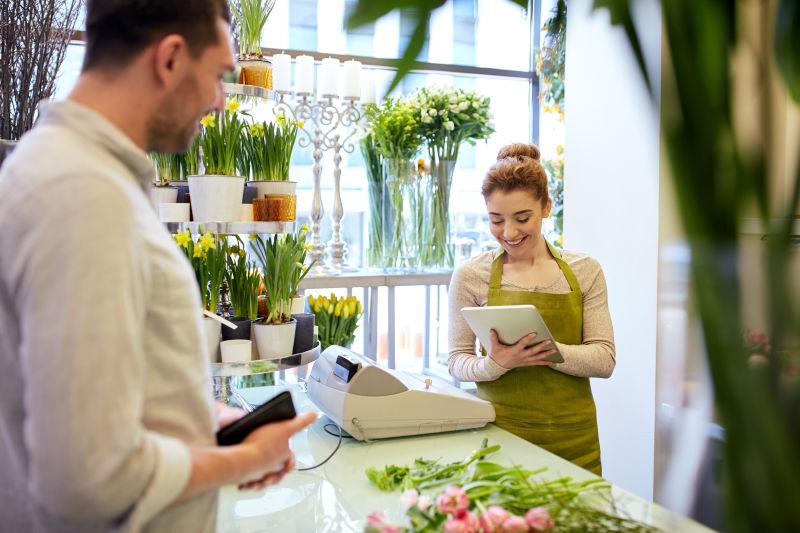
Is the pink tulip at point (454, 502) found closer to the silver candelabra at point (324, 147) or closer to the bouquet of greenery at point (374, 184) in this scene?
the silver candelabra at point (324, 147)

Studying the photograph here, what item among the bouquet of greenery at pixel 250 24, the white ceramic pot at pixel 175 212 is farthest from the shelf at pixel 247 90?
the white ceramic pot at pixel 175 212

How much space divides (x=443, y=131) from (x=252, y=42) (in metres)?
2.13

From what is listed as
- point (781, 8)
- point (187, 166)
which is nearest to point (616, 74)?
point (187, 166)

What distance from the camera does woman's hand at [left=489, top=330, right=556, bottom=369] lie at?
7.07 ft

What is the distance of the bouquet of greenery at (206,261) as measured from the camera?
2.14 metres

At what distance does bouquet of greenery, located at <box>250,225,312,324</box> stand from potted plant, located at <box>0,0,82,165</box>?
2.86 ft

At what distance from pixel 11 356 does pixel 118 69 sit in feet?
1.24

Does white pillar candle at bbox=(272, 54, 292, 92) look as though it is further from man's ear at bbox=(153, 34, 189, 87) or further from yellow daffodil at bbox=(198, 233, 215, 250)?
man's ear at bbox=(153, 34, 189, 87)

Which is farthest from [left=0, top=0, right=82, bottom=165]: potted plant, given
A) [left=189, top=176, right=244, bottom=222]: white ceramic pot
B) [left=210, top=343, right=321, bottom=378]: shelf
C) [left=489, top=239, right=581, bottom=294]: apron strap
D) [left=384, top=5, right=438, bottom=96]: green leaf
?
[left=384, top=5, right=438, bottom=96]: green leaf

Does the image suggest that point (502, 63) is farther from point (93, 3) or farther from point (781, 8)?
point (781, 8)

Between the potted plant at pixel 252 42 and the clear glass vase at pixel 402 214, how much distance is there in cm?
197

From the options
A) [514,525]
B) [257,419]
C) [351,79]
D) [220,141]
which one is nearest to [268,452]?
[257,419]

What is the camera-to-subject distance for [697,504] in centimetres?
26

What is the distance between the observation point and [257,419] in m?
1.07
